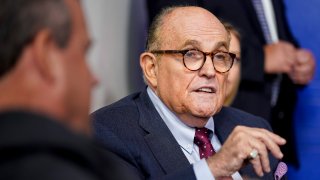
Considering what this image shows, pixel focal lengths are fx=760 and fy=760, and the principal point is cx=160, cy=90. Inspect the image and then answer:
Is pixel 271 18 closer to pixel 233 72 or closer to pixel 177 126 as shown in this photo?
pixel 233 72

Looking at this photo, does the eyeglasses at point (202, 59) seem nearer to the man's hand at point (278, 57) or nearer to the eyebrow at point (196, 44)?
the eyebrow at point (196, 44)

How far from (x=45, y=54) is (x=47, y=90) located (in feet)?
0.21

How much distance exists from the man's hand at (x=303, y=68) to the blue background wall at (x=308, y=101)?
12.2 inches

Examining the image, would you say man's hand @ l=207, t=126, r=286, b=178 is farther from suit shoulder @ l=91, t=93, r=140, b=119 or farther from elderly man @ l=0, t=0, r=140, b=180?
elderly man @ l=0, t=0, r=140, b=180

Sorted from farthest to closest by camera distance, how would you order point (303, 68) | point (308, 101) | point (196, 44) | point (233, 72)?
1. point (308, 101)
2. point (303, 68)
3. point (233, 72)
4. point (196, 44)

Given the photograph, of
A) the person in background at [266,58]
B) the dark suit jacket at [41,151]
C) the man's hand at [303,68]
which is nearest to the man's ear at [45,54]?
the dark suit jacket at [41,151]

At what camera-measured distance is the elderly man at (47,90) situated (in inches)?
46.1

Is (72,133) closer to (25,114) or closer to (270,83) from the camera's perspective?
(25,114)

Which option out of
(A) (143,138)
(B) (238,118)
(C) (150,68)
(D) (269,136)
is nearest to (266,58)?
(B) (238,118)

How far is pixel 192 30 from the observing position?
2.66m

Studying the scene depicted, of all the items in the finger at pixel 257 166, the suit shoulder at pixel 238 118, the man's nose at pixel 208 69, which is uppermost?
the man's nose at pixel 208 69

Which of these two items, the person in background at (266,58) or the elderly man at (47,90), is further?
the person in background at (266,58)

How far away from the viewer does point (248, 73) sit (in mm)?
3760

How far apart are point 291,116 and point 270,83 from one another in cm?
35
